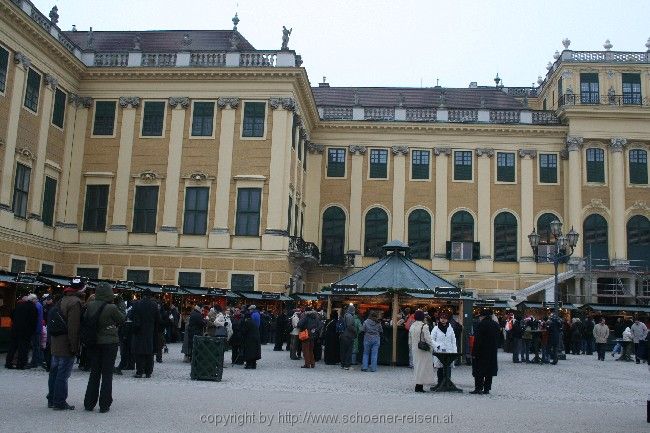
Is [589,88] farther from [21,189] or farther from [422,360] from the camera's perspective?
[422,360]

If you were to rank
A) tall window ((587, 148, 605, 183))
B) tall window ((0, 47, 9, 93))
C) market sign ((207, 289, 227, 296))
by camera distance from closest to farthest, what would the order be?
tall window ((0, 47, 9, 93)) → market sign ((207, 289, 227, 296)) → tall window ((587, 148, 605, 183))

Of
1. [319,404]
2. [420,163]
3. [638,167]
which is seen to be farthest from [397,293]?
[638,167]

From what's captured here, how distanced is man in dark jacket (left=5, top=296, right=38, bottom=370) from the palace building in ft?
49.5

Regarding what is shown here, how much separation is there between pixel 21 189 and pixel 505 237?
27.0m

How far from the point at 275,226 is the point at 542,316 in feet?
46.0

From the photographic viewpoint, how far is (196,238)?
3528 centimetres

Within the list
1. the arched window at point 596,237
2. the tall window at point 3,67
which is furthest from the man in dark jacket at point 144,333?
the arched window at point 596,237

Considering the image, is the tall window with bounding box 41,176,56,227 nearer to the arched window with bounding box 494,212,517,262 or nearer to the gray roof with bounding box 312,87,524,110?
the gray roof with bounding box 312,87,524,110

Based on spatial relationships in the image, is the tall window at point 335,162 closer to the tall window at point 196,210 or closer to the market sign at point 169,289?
the tall window at point 196,210

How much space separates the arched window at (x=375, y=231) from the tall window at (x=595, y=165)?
12.4 m

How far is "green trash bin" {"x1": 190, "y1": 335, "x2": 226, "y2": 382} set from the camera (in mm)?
14461

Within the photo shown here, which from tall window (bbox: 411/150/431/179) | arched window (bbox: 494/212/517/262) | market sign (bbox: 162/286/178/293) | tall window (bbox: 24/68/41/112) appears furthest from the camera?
tall window (bbox: 411/150/431/179)

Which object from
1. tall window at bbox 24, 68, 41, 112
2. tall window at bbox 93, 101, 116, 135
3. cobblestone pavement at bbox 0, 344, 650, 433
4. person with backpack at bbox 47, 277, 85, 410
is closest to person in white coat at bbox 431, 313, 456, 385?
cobblestone pavement at bbox 0, 344, 650, 433

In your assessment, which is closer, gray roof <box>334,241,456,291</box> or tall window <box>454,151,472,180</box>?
gray roof <box>334,241,456,291</box>
